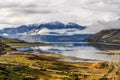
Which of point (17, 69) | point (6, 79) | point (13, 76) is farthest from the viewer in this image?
point (17, 69)

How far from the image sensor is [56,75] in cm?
17025

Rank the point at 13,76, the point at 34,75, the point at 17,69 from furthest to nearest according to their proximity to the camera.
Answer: the point at 17,69, the point at 34,75, the point at 13,76

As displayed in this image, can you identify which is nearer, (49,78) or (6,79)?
(6,79)

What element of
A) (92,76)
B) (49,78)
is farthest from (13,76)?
(92,76)

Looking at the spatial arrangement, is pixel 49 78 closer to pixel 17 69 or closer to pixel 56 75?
pixel 56 75

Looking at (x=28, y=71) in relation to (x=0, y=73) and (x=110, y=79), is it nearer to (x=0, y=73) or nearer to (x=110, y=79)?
(x=0, y=73)

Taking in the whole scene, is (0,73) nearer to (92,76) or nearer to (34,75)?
(34,75)

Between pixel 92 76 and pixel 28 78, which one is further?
pixel 92 76

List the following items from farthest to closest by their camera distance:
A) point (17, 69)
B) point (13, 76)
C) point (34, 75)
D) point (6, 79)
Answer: point (17, 69) < point (34, 75) < point (13, 76) < point (6, 79)

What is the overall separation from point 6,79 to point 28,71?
3471 cm

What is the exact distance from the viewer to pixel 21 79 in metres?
146

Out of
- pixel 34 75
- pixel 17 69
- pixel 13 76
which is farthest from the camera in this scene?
pixel 17 69

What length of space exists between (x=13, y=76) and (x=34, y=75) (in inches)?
632

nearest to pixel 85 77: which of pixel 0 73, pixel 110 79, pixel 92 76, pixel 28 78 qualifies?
pixel 92 76
